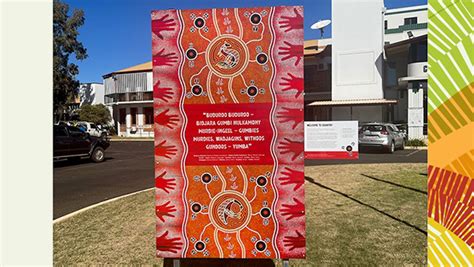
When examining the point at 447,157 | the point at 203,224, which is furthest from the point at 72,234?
the point at 447,157

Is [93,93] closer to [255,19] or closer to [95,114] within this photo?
[95,114]

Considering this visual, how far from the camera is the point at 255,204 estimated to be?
3006 millimetres

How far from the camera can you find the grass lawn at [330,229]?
13.3 ft

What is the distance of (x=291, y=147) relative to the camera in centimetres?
291

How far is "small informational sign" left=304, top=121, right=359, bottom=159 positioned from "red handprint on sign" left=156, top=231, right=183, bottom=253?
3739mm

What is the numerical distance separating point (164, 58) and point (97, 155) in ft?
43.7

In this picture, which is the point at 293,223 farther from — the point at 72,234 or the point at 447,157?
the point at 72,234

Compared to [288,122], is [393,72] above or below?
above

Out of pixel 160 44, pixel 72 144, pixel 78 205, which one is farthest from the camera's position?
pixel 72 144

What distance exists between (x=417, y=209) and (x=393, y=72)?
24.3 m

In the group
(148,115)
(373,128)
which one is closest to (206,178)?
(373,128)

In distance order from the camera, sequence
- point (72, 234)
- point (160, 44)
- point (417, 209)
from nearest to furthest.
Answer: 1. point (160, 44)
2. point (72, 234)
3. point (417, 209)

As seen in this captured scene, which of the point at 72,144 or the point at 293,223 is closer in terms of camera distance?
the point at 293,223

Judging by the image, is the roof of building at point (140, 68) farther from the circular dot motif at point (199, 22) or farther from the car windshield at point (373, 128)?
the circular dot motif at point (199, 22)
